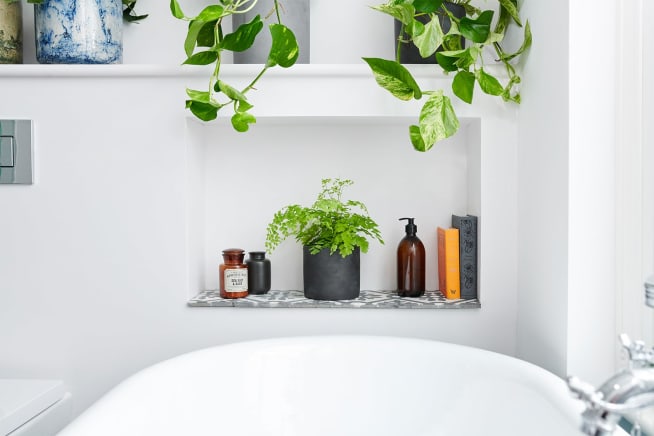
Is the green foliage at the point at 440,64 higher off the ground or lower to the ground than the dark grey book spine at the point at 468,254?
higher

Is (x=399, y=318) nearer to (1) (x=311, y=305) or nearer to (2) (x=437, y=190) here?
(1) (x=311, y=305)

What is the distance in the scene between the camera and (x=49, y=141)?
5.75ft

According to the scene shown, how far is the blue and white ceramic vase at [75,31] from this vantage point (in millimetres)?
1692

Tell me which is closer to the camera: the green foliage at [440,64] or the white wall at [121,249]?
the green foliage at [440,64]

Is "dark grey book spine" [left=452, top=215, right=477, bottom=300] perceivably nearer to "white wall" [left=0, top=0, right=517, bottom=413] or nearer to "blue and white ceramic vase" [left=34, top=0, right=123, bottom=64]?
"white wall" [left=0, top=0, right=517, bottom=413]

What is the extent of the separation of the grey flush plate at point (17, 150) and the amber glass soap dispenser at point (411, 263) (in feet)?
3.39

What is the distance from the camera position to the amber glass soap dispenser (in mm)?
1804

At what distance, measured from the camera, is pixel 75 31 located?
170 centimetres

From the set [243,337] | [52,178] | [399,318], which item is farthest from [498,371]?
[52,178]

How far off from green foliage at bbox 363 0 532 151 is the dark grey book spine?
1.09ft

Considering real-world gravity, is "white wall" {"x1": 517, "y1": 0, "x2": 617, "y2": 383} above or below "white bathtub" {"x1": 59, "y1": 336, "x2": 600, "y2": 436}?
above

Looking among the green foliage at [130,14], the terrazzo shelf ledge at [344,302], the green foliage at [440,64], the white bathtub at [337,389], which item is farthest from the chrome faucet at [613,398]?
the green foliage at [130,14]

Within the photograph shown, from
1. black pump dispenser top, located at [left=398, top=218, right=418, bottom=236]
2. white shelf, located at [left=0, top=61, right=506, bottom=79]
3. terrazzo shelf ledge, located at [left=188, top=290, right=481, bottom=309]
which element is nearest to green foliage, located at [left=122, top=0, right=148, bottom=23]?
white shelf, located at [left=0, top=61, right=506, bottom=79]

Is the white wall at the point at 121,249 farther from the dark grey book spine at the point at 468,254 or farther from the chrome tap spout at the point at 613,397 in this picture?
the chrome tap spout at the point at 613,397
